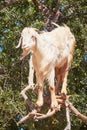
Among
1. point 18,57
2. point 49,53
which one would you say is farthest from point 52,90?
point 18,57

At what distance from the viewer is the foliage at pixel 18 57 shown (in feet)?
20.7

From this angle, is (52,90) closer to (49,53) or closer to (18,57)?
(49,53)

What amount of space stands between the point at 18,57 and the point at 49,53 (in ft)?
13.4

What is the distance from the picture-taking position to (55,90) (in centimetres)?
296

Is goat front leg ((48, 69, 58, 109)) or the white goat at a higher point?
the white goat

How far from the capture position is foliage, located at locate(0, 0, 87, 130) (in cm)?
Answer: 632

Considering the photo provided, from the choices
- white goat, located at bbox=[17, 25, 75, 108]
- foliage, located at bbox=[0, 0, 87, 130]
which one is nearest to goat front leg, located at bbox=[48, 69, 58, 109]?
white goat, located at bbox=[17, 25, 75, 108]

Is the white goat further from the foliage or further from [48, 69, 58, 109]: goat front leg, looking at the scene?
the foliage

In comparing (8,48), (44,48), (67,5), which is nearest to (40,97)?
(44,48)

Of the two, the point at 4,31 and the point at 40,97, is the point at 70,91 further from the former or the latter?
the point at 40,97

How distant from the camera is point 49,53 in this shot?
9.12 feet

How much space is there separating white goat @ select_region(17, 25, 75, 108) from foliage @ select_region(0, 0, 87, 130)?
3.07 metres

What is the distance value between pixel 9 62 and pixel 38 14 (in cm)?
93

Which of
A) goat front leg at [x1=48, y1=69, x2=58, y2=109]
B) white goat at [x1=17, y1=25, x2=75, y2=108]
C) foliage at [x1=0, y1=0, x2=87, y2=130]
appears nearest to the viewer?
white goat at [x1=17, y1=25, x2=75, y2=108]
